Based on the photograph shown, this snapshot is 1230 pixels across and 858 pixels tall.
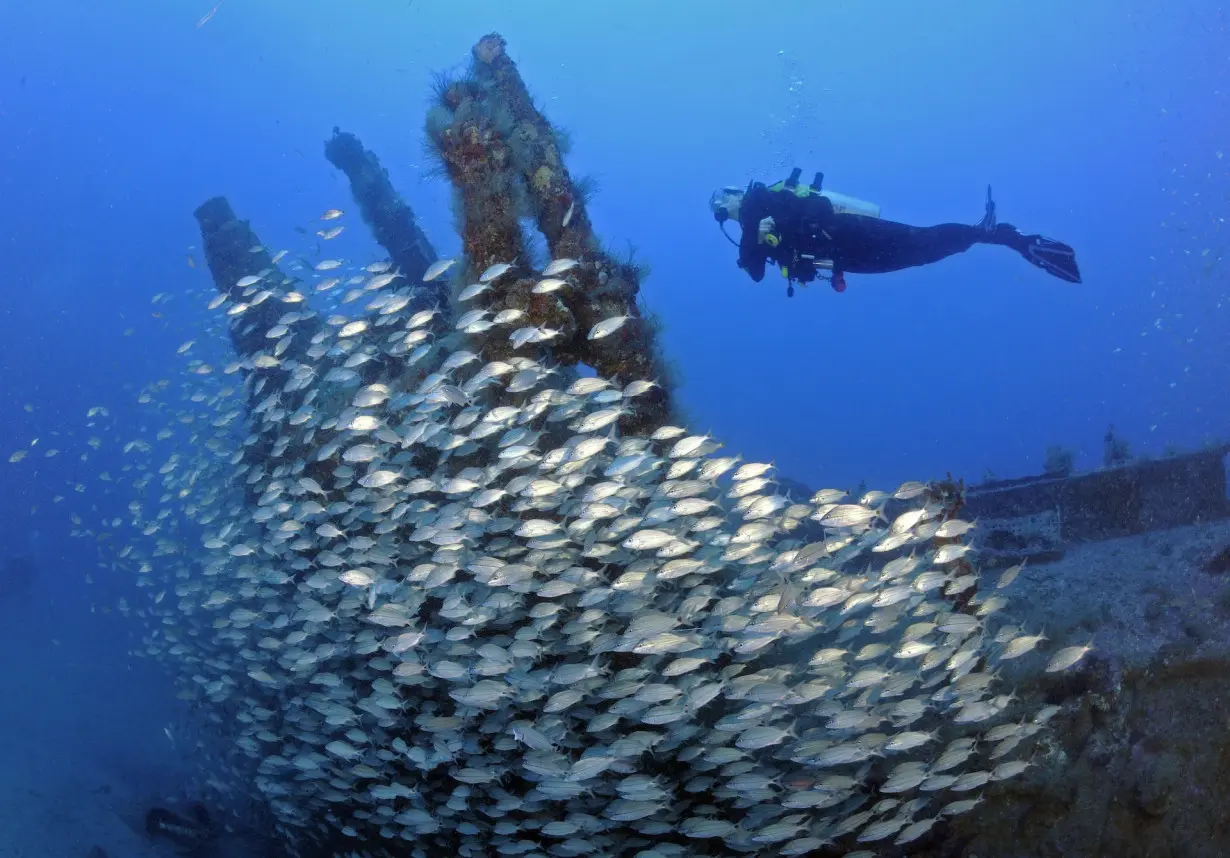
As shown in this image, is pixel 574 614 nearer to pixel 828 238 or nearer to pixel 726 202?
pixel 828 238

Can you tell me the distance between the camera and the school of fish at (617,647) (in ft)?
17.5

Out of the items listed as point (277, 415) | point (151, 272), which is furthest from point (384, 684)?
point (151, 272)

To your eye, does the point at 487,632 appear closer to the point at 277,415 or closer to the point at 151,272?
the point at 277,415

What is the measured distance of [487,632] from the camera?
6969 mm

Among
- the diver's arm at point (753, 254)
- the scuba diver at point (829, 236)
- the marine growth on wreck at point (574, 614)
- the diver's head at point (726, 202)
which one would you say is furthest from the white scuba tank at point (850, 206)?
the marine growth on wreck at point (574, 614)

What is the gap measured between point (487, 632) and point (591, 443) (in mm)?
2404

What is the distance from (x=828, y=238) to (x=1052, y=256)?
3.86 meters

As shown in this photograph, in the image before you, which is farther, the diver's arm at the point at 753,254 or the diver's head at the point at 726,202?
the diver's head at the point at 726,202

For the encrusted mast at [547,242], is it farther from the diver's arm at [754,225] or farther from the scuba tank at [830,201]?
the scuba tank at [830,201]

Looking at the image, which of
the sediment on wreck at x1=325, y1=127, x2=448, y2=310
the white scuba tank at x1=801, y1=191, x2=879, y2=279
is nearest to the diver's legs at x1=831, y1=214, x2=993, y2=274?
the white scuba tank at x1=801, y1=191, x2=879, y2=279

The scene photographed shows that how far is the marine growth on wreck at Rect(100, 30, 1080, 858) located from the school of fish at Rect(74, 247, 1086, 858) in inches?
1.4

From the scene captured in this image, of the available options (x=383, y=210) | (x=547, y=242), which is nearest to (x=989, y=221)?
(x=547, y=242)

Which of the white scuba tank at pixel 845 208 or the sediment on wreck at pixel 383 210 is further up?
the sediment on wreck at pixel 383 210

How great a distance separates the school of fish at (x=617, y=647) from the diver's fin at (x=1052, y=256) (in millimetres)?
6216
